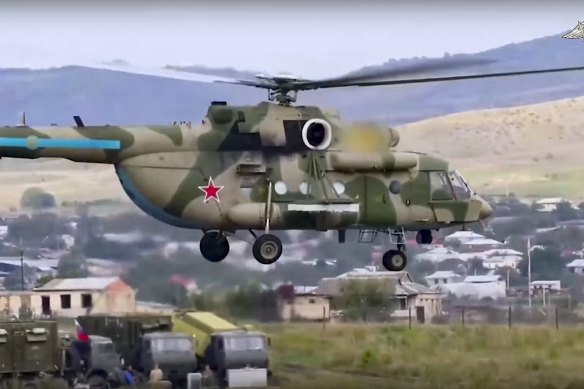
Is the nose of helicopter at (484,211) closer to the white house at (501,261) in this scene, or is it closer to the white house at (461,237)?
the white house at (501,261)

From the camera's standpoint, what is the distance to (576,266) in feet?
127

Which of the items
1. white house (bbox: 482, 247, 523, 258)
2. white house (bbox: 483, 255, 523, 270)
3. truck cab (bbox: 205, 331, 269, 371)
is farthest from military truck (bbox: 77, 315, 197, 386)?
white house (bbox: 482, 247, 523, 258)

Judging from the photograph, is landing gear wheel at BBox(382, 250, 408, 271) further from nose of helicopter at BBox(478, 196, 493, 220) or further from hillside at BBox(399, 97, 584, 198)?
hillside at BBox(399, 97, 584, 198)

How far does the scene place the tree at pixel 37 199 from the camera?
3553cm

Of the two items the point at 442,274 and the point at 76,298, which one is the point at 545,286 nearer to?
the point at 442,274

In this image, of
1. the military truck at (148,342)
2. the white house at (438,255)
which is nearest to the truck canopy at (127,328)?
the military truck at (148,342)

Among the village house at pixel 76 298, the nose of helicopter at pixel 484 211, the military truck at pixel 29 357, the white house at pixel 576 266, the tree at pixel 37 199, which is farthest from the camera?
the white house at pixel 576 266

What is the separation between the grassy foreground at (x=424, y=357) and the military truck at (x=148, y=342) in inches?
70.7

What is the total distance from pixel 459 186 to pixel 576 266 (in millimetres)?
14543

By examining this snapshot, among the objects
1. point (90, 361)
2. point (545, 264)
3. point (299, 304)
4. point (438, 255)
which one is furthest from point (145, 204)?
point (545, 264)

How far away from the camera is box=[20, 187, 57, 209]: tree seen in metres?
35.5

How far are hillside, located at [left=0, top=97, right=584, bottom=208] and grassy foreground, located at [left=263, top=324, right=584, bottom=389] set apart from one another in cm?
482

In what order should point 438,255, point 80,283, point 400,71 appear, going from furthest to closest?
point 438,255, point 80,283, point 400,71

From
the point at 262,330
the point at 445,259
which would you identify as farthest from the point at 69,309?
the point at 445,259
